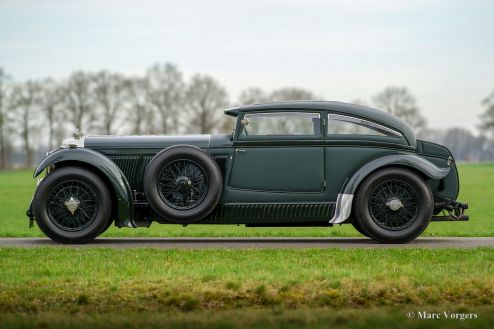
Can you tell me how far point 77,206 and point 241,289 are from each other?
4.28 meters

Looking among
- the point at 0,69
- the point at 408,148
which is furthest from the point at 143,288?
the point at 0,69

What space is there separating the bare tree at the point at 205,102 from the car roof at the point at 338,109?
42.9 meters

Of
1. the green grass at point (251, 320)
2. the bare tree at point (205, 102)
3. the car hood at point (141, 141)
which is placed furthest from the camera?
the bare tree at point (205, 102)

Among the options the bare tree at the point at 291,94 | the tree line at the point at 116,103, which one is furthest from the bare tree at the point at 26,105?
the bare tree at the point at 291,94

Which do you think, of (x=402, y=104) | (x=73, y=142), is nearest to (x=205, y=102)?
(x=402, y=104)

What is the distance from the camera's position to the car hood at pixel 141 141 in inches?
415

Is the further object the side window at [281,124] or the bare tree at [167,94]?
the bare tree at [167,94]

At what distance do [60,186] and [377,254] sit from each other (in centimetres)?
442

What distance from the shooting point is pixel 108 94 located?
190 ft

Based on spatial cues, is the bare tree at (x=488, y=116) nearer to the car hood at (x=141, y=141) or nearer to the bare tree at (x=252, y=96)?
the bare tree at (x=252, y=96)

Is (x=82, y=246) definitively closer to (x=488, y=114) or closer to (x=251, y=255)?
(x=251, y=255)

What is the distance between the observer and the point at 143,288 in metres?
6.80

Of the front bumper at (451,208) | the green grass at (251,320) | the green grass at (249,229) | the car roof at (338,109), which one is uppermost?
the car roof at (338,109)

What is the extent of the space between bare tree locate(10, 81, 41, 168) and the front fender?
53.5 m
